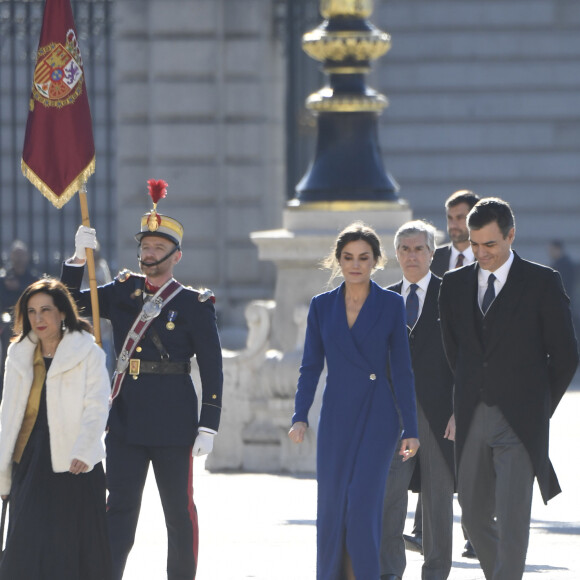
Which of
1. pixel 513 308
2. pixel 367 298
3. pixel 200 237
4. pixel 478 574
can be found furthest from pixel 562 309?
pixel 200 237

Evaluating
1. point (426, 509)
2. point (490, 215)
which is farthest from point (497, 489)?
point (490, 215)

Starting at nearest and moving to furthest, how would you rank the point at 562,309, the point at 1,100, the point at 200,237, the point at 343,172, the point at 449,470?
1. the point at 562,309
2. the point at 449,470
3. the point at 343,172
4. the point at 200,237
5. the point at 1,100

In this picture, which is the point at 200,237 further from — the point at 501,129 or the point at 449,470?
the point at 449,470

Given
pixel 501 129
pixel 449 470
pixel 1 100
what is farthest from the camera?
pixel 1 100

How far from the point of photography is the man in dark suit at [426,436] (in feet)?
25.3

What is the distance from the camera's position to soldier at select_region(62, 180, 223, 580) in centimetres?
730

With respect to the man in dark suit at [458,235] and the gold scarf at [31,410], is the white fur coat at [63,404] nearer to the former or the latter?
the gold scarf at [31,410]

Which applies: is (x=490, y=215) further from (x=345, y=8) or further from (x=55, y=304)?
(x=345, y=8)

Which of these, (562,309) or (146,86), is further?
(146,86)

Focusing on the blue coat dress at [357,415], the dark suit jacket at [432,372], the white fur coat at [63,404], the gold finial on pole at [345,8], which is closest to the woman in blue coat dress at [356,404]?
the blue coat dress at [357,415]

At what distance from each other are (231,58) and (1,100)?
705cm

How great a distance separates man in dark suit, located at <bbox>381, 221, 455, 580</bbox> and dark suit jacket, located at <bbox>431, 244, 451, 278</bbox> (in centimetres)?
84

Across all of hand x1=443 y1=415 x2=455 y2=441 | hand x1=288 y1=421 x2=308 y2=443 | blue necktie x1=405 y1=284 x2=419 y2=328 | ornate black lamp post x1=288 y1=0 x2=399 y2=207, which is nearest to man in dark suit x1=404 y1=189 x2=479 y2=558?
blue necktie x1=405 y1=284 x2=419 y2=328

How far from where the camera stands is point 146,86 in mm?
18641
